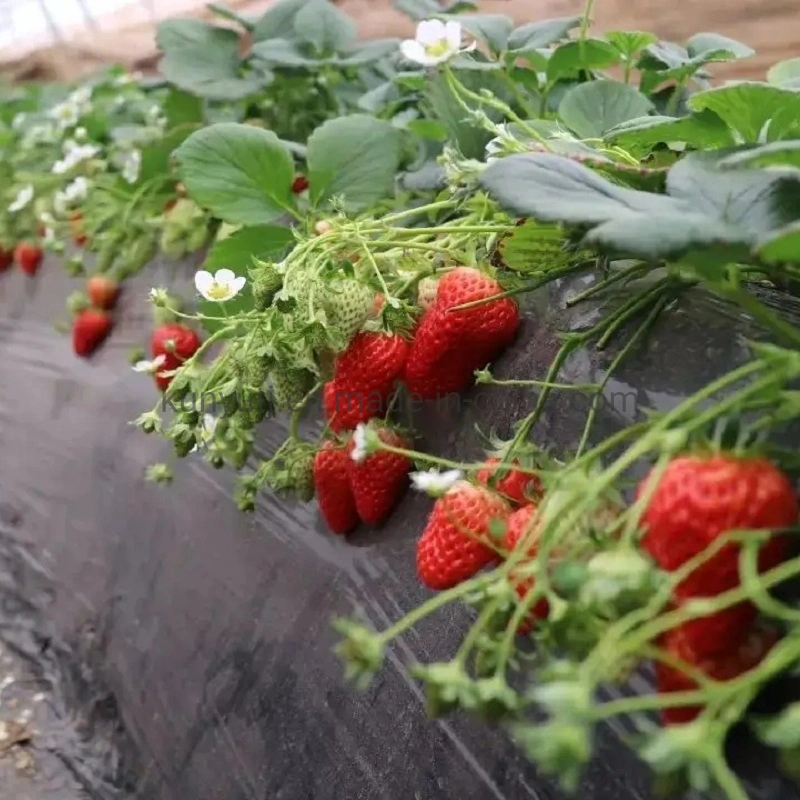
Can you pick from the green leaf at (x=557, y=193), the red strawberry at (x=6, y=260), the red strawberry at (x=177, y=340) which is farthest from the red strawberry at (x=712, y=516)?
the red strawberry at (x=6, y=260)

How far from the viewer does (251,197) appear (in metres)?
0.86

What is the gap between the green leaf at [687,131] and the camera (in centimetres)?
57

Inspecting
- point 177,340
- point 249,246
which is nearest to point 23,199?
point 177,340

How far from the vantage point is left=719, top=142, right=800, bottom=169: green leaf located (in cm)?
40

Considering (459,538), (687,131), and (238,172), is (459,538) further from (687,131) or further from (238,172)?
(238,172)

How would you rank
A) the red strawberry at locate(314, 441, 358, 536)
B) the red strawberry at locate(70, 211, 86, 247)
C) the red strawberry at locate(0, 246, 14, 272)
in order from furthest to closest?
the red strawberry at locate(0, 246, 14, 272) → the red strawberry at locate(70, 211, 86, 247) → the red strawberry at locate(314, 441, 358, 536)

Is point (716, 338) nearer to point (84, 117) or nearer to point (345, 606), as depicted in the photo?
point (345, 606)

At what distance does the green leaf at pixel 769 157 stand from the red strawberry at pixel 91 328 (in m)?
1.17

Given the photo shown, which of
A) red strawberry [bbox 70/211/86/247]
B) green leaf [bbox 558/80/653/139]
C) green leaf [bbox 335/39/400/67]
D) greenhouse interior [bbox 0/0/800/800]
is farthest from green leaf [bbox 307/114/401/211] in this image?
red strawberry [bbox 70/211/86/247]

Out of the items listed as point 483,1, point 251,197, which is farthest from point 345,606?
point 483,1

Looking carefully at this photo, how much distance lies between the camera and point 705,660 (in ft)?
1.29

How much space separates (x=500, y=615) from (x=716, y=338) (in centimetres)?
24

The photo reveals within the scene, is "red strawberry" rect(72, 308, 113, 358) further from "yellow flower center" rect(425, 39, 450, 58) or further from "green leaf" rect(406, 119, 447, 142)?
"yellow flower center" rect(425, 39, 450, 58)

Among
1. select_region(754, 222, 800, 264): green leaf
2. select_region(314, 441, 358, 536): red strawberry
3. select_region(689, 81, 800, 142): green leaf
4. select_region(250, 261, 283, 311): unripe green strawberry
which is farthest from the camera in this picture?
select_region(314, 441, 358, 536): red strawberry
